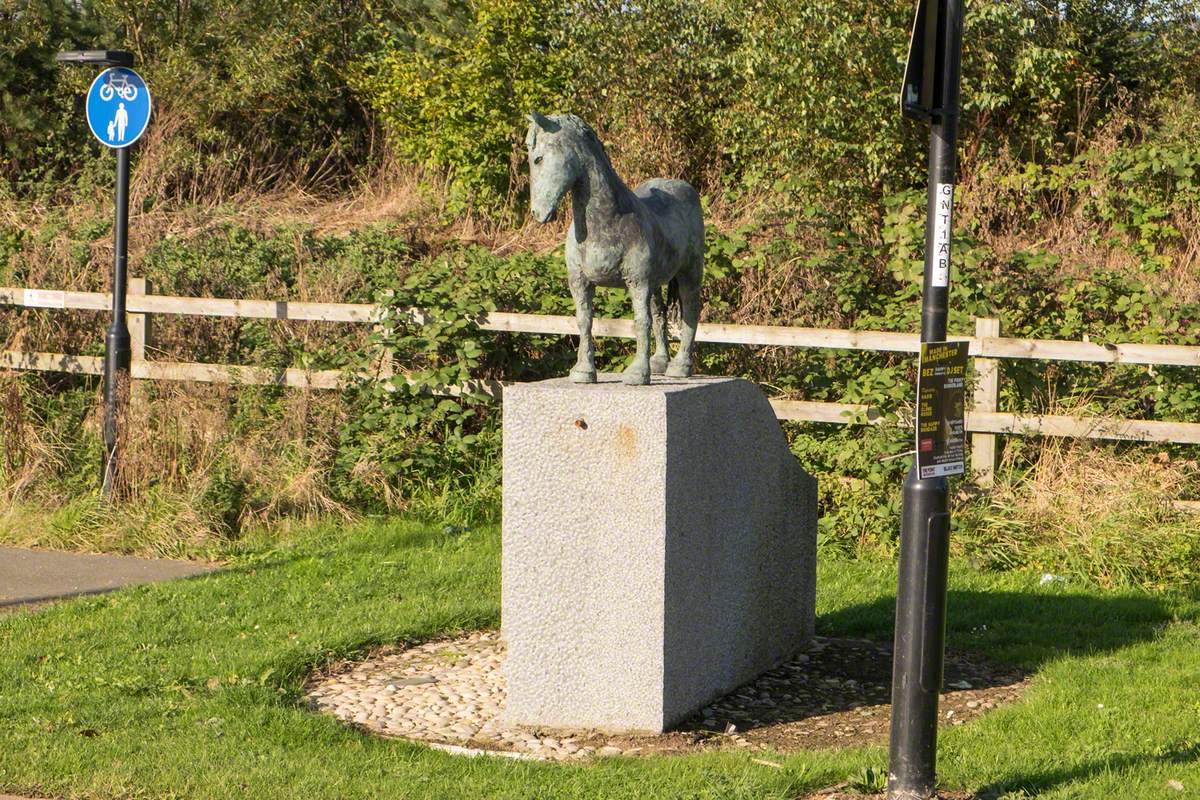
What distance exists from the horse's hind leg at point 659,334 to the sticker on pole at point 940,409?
203cm

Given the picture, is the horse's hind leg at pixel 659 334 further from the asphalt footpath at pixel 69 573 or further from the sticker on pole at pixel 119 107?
Answer: the sticker on pole at pixel 119 107

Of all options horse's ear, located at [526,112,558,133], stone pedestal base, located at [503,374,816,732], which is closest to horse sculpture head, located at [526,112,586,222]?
horse's ear, located at [526,112,558,133]

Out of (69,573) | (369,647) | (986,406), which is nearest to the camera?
(369,647)

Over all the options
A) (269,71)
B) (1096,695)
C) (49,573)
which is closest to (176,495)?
(49,573)

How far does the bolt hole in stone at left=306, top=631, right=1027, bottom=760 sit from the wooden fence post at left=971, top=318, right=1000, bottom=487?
212cm

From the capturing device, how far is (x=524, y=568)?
19.3 ft

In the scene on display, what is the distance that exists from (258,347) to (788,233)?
3.93m

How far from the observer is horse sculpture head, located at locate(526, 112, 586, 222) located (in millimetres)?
5637

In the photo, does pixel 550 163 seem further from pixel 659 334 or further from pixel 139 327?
pixel 139 327

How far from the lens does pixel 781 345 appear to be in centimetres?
934

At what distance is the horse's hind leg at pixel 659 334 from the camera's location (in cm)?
659

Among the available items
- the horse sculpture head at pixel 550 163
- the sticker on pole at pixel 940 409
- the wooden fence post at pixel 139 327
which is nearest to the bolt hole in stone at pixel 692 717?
the sticker on pole at pixel 940 409

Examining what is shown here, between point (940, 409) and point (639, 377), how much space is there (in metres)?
1.64

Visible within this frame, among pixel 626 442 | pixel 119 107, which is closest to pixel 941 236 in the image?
pixel 626 442
